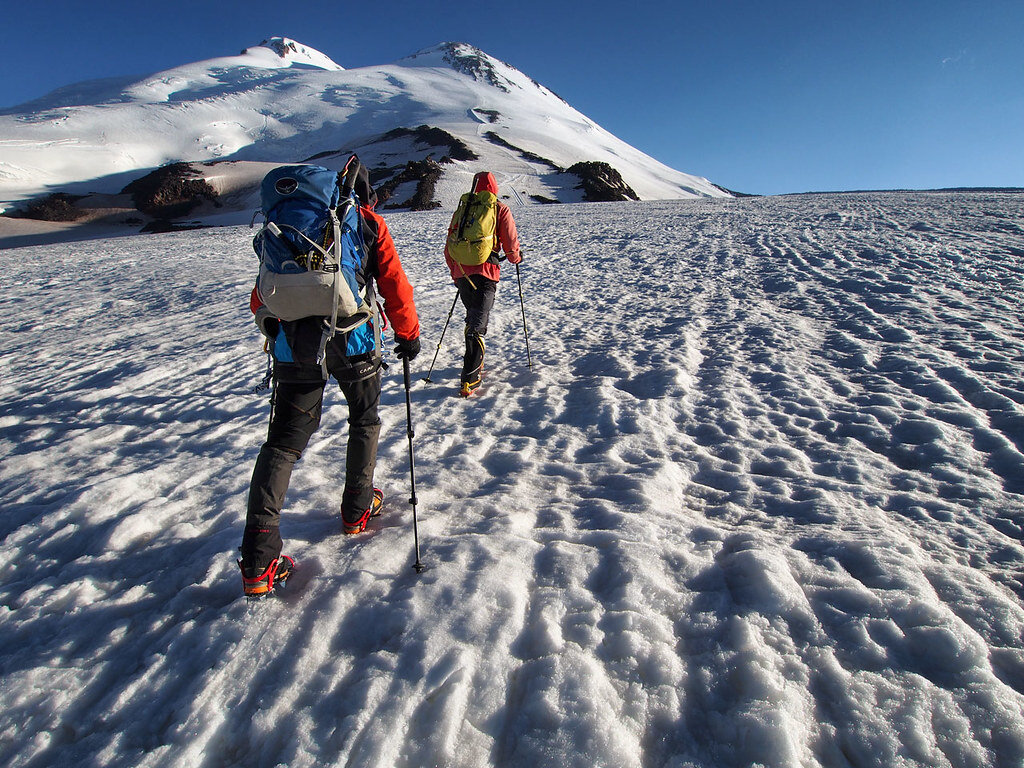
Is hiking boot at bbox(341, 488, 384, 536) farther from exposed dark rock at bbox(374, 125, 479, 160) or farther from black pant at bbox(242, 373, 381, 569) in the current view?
exposed dark rock at bbox(374, 125, 479, 160)

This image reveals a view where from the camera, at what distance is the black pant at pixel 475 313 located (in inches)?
201

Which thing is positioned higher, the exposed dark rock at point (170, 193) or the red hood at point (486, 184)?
the exposed dark rock at point (170, 193)

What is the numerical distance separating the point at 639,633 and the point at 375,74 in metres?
122

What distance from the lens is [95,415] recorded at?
5.00 meters

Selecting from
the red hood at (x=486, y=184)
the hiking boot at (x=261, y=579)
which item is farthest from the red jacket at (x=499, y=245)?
the hiking boot at (x=261, y=579)

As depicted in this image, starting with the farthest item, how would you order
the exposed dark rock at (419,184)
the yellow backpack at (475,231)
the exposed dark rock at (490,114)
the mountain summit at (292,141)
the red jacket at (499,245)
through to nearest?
the exposed dark rock at (490,114) → the mountain summit at (292,141) → the exposed dark rock at (419,184) → the red jacket at (499,245) → the yellow backpack at (475,231)

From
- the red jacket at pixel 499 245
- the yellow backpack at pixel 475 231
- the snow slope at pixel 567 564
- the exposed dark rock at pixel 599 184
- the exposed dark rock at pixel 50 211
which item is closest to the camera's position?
the snow slope at pixel 567 564

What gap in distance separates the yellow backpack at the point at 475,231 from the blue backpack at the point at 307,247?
2444 millimetres

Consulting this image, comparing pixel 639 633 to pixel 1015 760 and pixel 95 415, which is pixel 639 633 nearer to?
pixel 1015 760

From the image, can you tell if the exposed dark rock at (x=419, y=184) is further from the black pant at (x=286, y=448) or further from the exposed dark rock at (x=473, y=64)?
the exposed dark rock at (x=473, y=64)

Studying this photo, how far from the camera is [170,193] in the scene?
121ft

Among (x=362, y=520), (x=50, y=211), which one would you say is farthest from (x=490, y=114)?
(x=362, y=520)

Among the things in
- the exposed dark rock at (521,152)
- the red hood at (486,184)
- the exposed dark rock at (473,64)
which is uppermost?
the exposed dark rock at (473,64)

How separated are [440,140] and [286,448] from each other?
55442 millimetres
